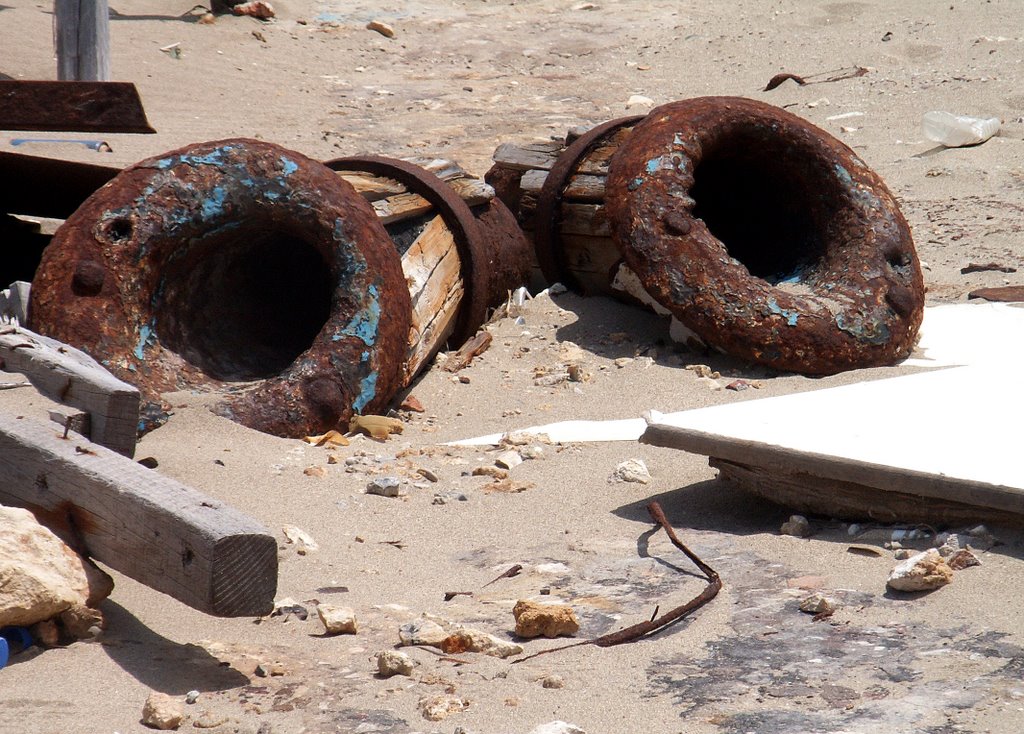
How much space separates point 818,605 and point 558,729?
74cm

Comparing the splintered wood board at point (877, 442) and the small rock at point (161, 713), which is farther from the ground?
the splintered wood board at point (877, 442)

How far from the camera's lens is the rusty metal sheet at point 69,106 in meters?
4.29

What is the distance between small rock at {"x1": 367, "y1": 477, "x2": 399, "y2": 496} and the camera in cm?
339

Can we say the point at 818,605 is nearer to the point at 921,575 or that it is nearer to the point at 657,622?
the point at 921,575

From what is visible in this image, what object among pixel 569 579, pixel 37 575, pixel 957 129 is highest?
pixel 957 129

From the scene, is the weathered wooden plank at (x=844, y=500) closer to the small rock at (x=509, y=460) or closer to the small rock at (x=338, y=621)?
the small rock at (x=509, y=460)

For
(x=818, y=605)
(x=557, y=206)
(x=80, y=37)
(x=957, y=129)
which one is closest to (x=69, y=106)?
(x=557, y=206)

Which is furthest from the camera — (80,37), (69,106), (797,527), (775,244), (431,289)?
(80,37)

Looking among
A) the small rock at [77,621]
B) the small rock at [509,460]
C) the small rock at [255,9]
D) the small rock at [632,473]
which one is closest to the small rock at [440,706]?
the small rock at [77,621]

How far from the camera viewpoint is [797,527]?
2891 millimetres

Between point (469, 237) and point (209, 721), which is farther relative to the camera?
point (469, 237)

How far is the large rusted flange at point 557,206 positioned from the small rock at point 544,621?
3342 millimetres

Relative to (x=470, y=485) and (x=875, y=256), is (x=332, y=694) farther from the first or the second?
(x=875, y=256)

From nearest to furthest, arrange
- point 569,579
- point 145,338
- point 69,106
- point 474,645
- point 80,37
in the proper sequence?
1. point 474,645
2. point 569,579
3. point 145,338
4. point 69,106
5. point 80,37
